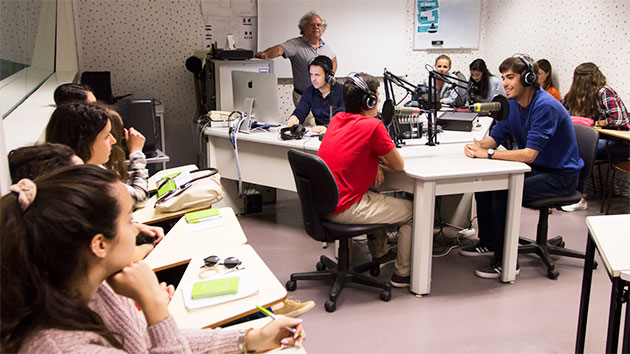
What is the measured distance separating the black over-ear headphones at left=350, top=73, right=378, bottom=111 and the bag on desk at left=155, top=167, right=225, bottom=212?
890 mm

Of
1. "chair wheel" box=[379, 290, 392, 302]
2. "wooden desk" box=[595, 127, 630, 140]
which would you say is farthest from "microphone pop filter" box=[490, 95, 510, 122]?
"wooden desk" box=[595, 127, 630, 140]

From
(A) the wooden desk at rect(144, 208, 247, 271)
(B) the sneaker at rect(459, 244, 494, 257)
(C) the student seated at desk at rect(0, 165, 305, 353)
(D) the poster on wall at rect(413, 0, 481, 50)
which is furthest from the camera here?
(D) the poster on wall at rect(413, 0, 481, 50)

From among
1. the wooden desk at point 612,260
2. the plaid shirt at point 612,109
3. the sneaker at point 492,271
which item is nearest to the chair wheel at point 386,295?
the sneaker at point 492,271

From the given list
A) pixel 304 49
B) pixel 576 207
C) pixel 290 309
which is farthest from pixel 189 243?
pixel 576 207

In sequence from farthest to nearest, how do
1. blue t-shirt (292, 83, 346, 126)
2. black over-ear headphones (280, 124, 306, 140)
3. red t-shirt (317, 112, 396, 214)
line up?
blue t-shirt (292, 83, 346, 126), black over-ear headphones (280, 124, 306, 140), red t-shirt (317, 112, 396, 214)

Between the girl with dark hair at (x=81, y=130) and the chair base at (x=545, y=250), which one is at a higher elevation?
the girl with dark hair at (x=81, y=130)

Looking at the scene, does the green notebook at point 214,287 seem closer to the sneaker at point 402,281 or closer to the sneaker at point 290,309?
the sneaker at point 290,309

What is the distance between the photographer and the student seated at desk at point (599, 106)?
416cm

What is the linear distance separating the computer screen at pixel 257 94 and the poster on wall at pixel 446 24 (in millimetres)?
3186

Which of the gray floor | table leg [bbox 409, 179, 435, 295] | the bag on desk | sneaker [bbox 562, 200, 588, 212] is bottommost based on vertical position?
the gray floor

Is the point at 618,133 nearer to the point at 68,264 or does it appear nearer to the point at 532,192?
the point at 532,192

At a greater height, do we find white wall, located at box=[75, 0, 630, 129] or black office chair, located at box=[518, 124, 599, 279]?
white wall, located at box=[75, 0, 630, 129]

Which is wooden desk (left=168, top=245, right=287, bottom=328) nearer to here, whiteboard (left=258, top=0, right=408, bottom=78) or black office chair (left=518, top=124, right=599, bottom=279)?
black office chair (left=518, top=124, right=599, bottom=279)

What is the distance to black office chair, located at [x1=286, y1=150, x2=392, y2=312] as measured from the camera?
8.34 feet
